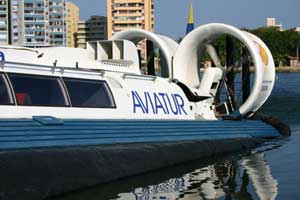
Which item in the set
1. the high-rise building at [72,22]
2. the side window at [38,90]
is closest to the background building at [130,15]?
the high-rise building at [72,22]

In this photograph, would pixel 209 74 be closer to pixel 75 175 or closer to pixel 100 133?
pixel 100 133

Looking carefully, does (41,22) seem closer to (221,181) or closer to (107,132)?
(107,132)

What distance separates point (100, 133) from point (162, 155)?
1451mm

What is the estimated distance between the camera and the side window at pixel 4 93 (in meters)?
9.42

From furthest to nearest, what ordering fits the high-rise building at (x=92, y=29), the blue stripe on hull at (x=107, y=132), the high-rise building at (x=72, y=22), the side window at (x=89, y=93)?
1. the high-rise building at (x=72, y=22)
2. the high-rise building at (x=92, y=29)
3. the side window at (x=89, y=93)
4. the blue stripe on hull at (x=107, y=132)

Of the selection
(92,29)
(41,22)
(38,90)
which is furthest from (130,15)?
(38,90)

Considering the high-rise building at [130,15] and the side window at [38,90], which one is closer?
the side window at [38,90]

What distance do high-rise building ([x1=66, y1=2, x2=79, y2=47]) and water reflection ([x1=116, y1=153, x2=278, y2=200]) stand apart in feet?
329

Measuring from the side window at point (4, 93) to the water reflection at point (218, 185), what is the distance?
6.84 ft

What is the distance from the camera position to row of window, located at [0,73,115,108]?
959 centimetres

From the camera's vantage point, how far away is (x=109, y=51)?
1364 cm

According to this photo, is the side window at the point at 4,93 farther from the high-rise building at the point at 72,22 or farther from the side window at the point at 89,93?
the high-rise building at the point at 72,22

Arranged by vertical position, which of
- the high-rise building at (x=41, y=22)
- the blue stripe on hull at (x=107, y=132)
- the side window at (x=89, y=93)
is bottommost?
the blue stripe on hull at (x=107, y=132)

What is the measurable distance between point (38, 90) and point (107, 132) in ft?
4.11
